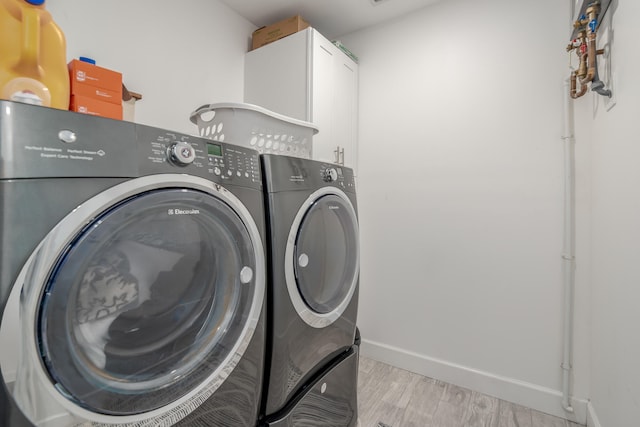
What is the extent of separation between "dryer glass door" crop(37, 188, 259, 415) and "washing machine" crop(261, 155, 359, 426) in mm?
160

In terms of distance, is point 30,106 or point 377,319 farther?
point 377,319

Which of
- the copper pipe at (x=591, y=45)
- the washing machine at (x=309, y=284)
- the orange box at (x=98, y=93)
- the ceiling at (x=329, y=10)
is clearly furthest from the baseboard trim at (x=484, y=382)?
the ceiling at (x=329, y=10)

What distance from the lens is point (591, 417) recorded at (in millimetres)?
1500

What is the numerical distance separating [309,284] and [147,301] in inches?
22.8

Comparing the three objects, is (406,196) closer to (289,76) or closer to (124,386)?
(289,76)

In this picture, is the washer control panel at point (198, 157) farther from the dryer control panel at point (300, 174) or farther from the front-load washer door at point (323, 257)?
the front-load washer door at point (323, 257)

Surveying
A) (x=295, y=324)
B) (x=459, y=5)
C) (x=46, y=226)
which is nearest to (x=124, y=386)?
(x=46, y=226)

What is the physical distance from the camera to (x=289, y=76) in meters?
2.05

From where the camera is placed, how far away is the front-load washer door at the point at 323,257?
105cm

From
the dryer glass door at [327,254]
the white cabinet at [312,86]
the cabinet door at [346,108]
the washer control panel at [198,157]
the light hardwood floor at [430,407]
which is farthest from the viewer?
the cabinet door at [346,108]

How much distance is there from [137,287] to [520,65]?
7.63 feet

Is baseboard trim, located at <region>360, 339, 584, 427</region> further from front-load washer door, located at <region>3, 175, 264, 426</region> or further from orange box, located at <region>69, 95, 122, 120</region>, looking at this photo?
orange box, located at <region>69, 95, 122, 120</region>

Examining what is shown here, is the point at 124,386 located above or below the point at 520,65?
below

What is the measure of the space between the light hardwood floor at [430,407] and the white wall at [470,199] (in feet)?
0.28
